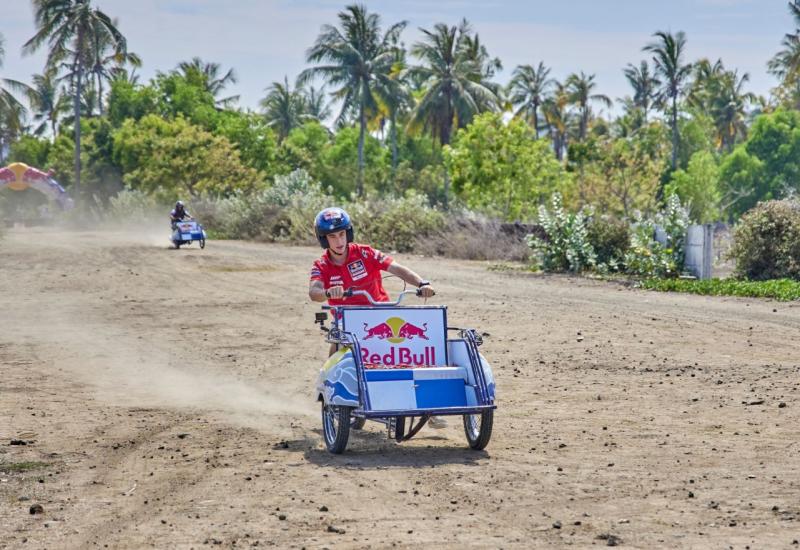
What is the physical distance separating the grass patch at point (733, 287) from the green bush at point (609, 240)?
3.17 meters

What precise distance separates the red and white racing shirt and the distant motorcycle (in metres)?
29.7

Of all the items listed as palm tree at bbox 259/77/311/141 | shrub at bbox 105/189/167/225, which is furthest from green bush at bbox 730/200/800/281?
palm tree at bbox 259/77/311/141

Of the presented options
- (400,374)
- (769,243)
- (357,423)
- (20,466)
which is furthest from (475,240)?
(20,466)

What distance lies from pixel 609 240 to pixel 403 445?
20207 millimetres

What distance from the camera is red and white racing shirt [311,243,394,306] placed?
891 cm

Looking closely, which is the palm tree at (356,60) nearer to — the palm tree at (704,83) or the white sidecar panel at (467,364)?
the palm tree at (704,83)

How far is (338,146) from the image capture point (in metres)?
90.0

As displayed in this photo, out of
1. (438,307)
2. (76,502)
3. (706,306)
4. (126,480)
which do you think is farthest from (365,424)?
(706,306)

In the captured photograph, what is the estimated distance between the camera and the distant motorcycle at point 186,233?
3809cm

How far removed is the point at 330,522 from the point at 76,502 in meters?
1.62

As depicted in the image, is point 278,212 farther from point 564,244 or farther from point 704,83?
point 704,83

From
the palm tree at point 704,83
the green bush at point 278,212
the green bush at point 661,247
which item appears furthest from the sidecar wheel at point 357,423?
the palm tree at point 704,83

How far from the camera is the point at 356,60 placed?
243 feet

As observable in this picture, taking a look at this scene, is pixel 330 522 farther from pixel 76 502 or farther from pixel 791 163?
pixel 791 163
